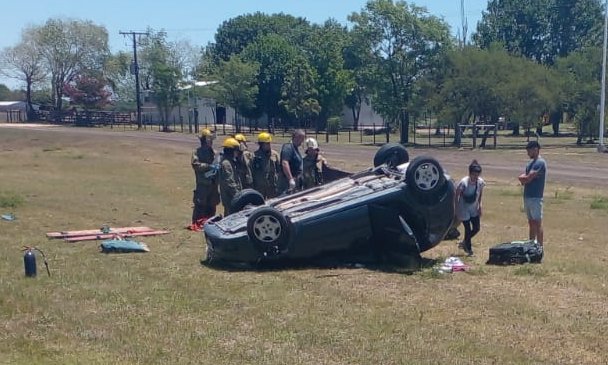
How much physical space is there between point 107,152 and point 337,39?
54.7m

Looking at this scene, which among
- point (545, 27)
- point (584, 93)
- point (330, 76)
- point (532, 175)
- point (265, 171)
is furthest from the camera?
point (545, 27)

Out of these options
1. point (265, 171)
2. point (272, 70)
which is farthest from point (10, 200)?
point (272, 70)

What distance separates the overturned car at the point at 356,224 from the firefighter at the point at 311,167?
7.83ft

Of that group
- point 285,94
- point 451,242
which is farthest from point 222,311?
point 285,94

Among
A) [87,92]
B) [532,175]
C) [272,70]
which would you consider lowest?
[532,175]

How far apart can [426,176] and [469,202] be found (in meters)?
1.71

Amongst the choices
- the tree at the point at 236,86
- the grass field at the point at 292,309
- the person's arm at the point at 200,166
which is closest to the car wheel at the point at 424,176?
the grass field at the point at 292,309

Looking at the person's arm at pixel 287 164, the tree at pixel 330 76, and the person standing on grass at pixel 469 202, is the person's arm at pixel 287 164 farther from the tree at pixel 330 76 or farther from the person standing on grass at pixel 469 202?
the tree at pixel 330 76

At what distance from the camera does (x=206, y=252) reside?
41.4 feet

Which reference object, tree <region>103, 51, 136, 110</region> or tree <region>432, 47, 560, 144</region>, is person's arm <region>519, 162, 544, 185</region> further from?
tree <region>103, 51, 136, 110</region>

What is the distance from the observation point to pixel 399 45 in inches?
2505

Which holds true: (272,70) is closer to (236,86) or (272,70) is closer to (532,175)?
(236,86)

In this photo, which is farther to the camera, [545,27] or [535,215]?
[545,27]

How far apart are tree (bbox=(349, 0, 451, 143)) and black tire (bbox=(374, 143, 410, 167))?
161 feet
